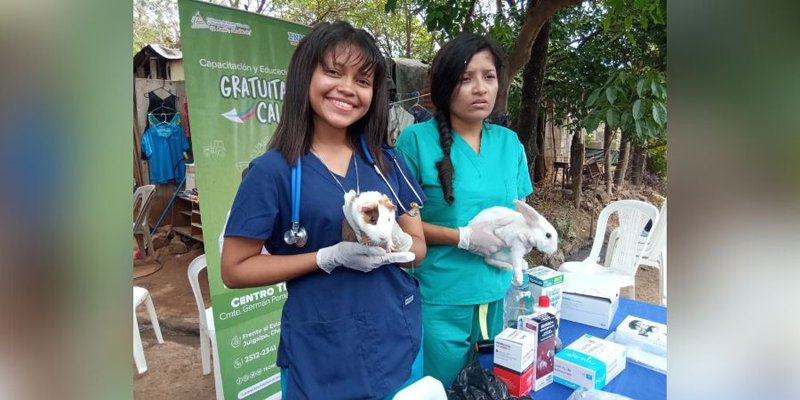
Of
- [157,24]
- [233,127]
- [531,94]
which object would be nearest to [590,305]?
[233,127]

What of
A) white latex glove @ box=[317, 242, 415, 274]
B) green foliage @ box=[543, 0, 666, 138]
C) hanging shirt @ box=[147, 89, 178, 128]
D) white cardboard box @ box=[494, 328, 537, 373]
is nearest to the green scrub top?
white cardboard box @ box=[494, 328, 537, 373]

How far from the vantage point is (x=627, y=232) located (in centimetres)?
298

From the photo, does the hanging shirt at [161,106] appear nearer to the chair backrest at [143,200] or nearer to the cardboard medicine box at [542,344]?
the chair backrest at [143,200]

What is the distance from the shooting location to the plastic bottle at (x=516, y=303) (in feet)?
5.30

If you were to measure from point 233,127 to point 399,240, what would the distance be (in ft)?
5.23

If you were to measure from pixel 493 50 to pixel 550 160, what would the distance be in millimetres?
7072

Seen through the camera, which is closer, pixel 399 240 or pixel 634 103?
pixel 399 240

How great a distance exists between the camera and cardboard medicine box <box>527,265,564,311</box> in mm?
1598

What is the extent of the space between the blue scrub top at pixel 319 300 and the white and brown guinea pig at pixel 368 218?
0.08 metres

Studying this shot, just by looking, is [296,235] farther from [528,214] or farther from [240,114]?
[240,114]

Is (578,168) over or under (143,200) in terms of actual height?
over

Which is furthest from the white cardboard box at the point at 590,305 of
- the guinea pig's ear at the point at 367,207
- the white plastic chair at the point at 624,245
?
the guinea pig's ear at the point at 367,207
